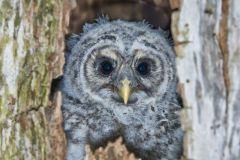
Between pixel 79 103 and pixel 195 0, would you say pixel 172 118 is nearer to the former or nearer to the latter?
pixel 79 103

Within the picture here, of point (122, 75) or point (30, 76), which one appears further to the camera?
point (122, 75)

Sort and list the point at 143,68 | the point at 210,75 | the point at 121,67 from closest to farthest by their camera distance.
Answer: the point at 210,75 < the point at 121,67 < the point at 143,68

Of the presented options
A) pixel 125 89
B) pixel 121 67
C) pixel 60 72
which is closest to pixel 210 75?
pixel 125 89

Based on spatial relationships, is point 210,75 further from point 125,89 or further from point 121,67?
point 121,67

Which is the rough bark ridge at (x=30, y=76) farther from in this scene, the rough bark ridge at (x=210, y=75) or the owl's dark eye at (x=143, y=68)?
the rough bark ridge at (x=210, y=75)

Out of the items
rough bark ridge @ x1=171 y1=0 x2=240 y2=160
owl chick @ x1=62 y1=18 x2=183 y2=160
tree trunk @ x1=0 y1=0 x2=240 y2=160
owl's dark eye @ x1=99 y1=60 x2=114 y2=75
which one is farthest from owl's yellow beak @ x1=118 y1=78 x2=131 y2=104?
rough bark ridge @ x1=171 y1=0 x2=240 y2=160

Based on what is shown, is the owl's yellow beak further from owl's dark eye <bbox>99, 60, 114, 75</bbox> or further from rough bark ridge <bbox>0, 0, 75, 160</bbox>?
rough bark ridge <bbox>0, 0, 75, 160</bbox>
